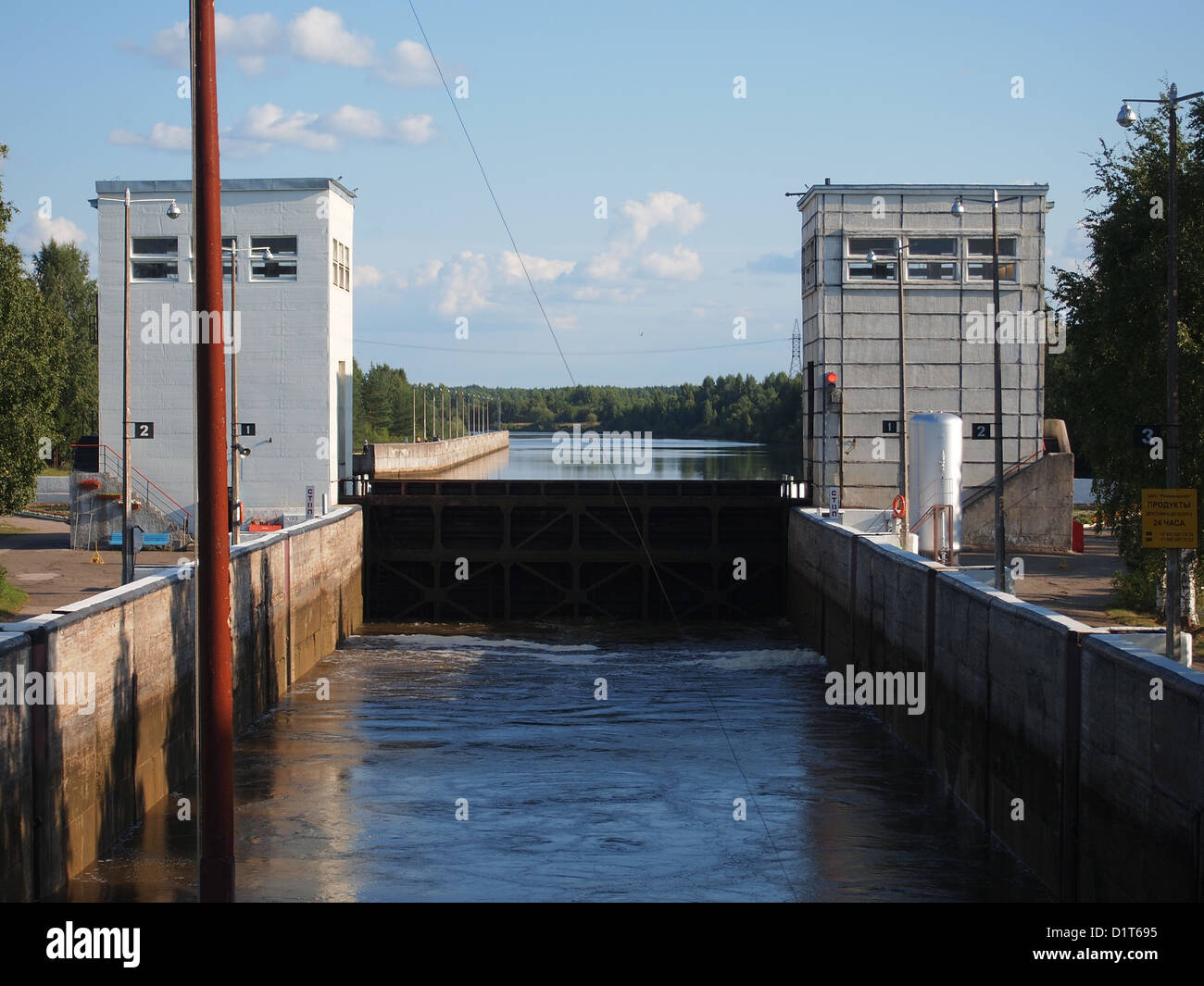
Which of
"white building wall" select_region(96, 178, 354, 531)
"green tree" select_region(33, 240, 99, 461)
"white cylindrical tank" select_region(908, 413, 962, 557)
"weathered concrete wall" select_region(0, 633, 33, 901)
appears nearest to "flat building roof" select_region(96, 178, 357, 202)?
"white building wall" select_region(96, 178, 354, 531)

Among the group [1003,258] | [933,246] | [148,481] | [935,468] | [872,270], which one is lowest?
[148,481]

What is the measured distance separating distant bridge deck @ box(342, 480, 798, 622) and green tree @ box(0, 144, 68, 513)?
933 cm

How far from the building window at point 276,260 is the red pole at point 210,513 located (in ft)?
99.2

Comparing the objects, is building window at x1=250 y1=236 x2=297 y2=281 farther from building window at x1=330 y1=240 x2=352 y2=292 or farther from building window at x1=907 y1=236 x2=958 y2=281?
building window at x1=907 y1=236 x2=958 y2=281

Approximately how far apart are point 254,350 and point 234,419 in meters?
5.72

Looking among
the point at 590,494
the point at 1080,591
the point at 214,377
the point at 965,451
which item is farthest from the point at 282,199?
the point at 214,377

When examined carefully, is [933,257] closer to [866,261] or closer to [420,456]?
[866,261]

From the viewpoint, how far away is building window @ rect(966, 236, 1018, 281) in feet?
128

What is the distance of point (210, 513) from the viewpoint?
9867 millimetres

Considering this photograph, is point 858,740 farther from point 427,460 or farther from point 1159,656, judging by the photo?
point 427,460

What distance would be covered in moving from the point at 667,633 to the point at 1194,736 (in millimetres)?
24688

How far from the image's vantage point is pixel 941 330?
38969mm

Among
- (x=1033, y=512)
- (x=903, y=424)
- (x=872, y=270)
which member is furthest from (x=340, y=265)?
(x=1033, y=512)

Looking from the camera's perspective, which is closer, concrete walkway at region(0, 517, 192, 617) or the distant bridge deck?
concrete walkway at region(0, 517, 192, 617)
